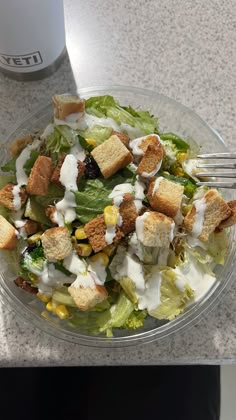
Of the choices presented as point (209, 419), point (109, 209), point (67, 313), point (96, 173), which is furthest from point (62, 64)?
point (209, 419)

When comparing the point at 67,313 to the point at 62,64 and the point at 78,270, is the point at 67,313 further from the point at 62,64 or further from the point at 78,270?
the point at 62,64

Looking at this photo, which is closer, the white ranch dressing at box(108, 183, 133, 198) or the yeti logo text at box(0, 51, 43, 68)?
the white ranch dressing at box(108, 183, 133, 198)

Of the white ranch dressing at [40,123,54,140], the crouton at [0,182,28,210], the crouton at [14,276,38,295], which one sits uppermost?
the white ranch dressing at [40,123,54,140]

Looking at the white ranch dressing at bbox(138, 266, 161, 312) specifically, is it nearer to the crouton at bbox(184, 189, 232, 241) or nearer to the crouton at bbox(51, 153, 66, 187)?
the crouton at bbox(184, 189, 232, 241)


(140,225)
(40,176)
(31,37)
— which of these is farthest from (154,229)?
(31,37)

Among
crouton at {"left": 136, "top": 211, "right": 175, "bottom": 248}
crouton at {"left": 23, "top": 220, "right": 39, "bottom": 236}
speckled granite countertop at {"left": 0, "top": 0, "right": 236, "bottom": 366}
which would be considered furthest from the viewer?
speckled granite countertop at {"left": 0, "top": 0, "right": 236, "bottom": 366}

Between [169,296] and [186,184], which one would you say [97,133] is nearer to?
[186,184]

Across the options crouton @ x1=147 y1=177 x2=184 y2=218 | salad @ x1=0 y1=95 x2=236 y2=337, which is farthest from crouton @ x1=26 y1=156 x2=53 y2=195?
crouton @ x1=147 y1=177 x2=184 y2=218
